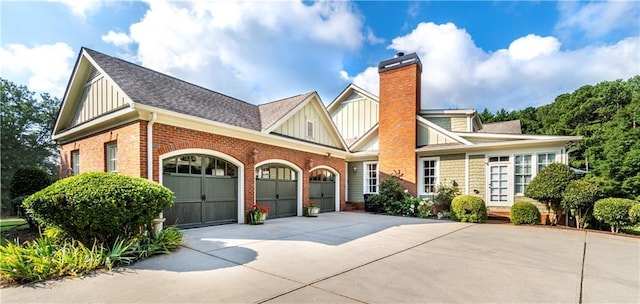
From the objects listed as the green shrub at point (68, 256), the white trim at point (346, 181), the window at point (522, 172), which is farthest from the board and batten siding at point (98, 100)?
the window at point (522, 172)

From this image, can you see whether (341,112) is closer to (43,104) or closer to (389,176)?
(389,176)

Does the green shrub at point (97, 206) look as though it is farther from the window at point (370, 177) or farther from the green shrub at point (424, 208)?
the window at point (370, 177)

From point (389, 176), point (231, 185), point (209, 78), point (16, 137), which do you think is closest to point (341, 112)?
point (389, 176)

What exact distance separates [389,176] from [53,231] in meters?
12.6

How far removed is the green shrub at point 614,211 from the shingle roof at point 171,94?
11694 millimetres

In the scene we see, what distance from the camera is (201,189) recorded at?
8727 millimetres

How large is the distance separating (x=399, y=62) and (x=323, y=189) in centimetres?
767

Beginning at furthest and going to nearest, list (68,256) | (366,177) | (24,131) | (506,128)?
(24,131), (506,128), (366,177), (68,256)

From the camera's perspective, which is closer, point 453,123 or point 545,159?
point 545,159

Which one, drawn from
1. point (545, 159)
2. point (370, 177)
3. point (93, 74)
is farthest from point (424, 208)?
point (93, 74)

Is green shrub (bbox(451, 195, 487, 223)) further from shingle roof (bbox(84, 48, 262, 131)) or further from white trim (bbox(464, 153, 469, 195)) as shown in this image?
shingle roof (bbox(84, 48, 262, 131))

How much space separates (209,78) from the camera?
1502 cm

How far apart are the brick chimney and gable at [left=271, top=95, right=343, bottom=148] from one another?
101 inches

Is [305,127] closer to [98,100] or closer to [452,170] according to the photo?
[452,170]
